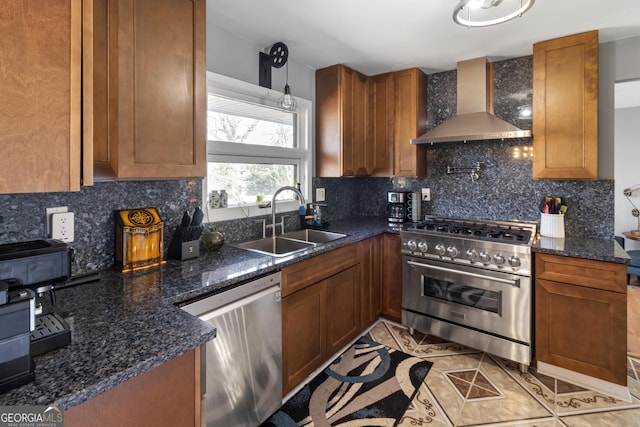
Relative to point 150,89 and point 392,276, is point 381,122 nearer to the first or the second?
point 392,276

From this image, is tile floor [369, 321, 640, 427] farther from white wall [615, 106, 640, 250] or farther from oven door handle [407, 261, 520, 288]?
white wall [615, 106, 640, 250]

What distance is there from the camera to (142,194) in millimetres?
1749

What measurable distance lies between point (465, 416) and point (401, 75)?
8.89ft

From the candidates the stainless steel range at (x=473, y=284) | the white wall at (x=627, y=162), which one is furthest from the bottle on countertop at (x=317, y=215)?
the white wall at (x=627, y=162)

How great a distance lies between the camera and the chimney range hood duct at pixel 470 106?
264 centimetres

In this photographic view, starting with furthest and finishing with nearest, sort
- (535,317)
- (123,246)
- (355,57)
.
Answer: (355,57), (535,317), (123,246)

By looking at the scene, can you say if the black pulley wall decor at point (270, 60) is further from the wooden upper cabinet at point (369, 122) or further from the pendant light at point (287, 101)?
the wooden upper cabinet at point (369, 122)

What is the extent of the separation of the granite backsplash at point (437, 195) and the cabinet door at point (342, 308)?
0.68 metres

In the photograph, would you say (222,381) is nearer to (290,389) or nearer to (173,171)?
(290,389)

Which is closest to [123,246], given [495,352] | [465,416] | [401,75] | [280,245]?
[280,245]

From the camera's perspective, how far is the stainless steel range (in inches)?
86.4

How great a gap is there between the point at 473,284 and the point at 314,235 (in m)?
1.26

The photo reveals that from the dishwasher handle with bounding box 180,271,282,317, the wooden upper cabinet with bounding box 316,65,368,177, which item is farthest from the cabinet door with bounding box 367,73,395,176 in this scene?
the dishwasher handle with bounding box 180,271,282,317

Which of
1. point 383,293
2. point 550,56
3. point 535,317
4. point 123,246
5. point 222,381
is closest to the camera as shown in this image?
point 222,381
